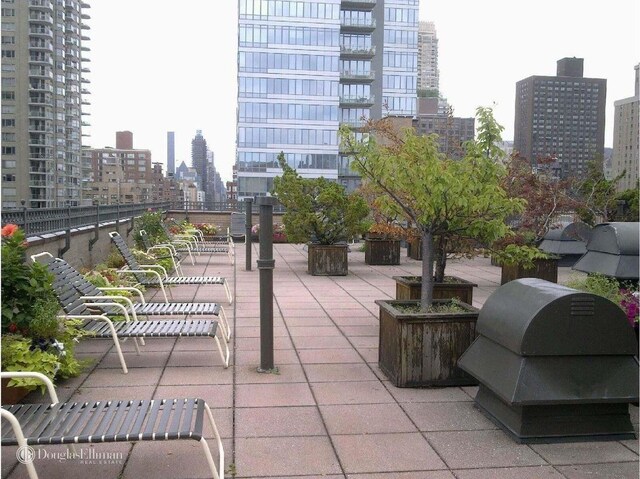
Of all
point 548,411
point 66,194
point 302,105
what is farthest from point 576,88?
point 66,194

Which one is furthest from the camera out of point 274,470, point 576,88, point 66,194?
point 66,194

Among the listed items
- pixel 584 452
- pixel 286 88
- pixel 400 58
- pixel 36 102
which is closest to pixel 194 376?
pixel 584 452

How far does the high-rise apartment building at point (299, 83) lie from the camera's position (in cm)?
8362

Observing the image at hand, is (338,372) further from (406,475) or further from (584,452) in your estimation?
(584,452)

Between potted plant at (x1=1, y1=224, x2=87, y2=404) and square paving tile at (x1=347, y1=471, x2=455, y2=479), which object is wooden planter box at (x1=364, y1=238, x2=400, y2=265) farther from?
square paving tile at (x1=347, y1=471, x2=455, y2=479)

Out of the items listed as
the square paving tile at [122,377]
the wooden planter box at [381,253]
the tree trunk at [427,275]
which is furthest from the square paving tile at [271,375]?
the wooden planter box at [381,253]

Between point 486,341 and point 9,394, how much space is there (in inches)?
135

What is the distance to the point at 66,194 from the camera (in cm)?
11562

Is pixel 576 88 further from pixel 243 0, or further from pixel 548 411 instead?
pixel 243 0

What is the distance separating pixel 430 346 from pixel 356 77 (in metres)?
86.9

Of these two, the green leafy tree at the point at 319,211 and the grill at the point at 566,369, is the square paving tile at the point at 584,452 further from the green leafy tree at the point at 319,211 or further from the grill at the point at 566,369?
the green leafy tree at the point at 319,211

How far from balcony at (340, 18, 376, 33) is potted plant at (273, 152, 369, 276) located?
3147 inches

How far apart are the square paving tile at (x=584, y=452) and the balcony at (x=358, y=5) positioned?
91.4 m

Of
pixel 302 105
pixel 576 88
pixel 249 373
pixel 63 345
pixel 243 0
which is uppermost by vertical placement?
pixel 243 0
